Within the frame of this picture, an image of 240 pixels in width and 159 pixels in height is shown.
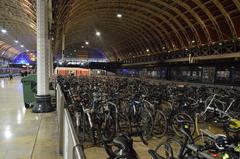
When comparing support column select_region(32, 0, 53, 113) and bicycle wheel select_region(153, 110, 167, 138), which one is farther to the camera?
support column select_region(32, 0, 53, 113)

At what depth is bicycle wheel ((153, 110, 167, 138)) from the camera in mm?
7039

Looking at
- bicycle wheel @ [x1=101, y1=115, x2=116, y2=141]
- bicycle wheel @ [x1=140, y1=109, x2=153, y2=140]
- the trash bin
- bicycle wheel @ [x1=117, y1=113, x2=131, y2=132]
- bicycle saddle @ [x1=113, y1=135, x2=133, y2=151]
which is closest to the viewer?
bicycle saddle @ [x1=113, y1=135, x2=133, y2=151]

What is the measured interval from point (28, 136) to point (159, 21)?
29.3 metres

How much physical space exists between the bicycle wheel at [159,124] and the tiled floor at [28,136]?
239 centimetres

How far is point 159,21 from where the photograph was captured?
1328 inches

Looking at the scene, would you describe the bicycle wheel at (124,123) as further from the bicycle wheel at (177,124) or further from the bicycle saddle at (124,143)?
the bicycle saddle at (124,143)

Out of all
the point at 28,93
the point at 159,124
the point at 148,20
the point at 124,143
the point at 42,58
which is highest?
the point at 148,20

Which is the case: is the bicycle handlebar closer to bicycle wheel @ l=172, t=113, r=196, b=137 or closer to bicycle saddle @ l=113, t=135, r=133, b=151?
bicycle saddle @ l=113, t=135, r=133, b=151

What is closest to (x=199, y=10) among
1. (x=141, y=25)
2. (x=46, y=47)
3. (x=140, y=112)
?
(x=141, y=25)

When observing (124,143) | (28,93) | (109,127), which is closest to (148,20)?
(28,93)

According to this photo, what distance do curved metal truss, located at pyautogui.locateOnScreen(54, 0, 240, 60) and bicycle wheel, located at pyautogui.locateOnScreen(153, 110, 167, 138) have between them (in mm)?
10856

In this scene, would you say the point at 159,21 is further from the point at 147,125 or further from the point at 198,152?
the point at 198,152

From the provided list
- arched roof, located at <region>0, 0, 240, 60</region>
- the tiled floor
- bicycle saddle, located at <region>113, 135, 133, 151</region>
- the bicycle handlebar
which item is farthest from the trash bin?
bicycle saddle, located at <region>113, 135, 133, 151</region>

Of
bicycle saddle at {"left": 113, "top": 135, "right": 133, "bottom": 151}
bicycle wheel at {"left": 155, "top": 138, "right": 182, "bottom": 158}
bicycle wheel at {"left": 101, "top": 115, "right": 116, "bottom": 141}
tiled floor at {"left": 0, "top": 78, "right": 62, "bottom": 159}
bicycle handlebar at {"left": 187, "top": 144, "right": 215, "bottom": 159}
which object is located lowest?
tiled floor at {"left": 0, "top": 78, "right": 62, "bottom": 159}
